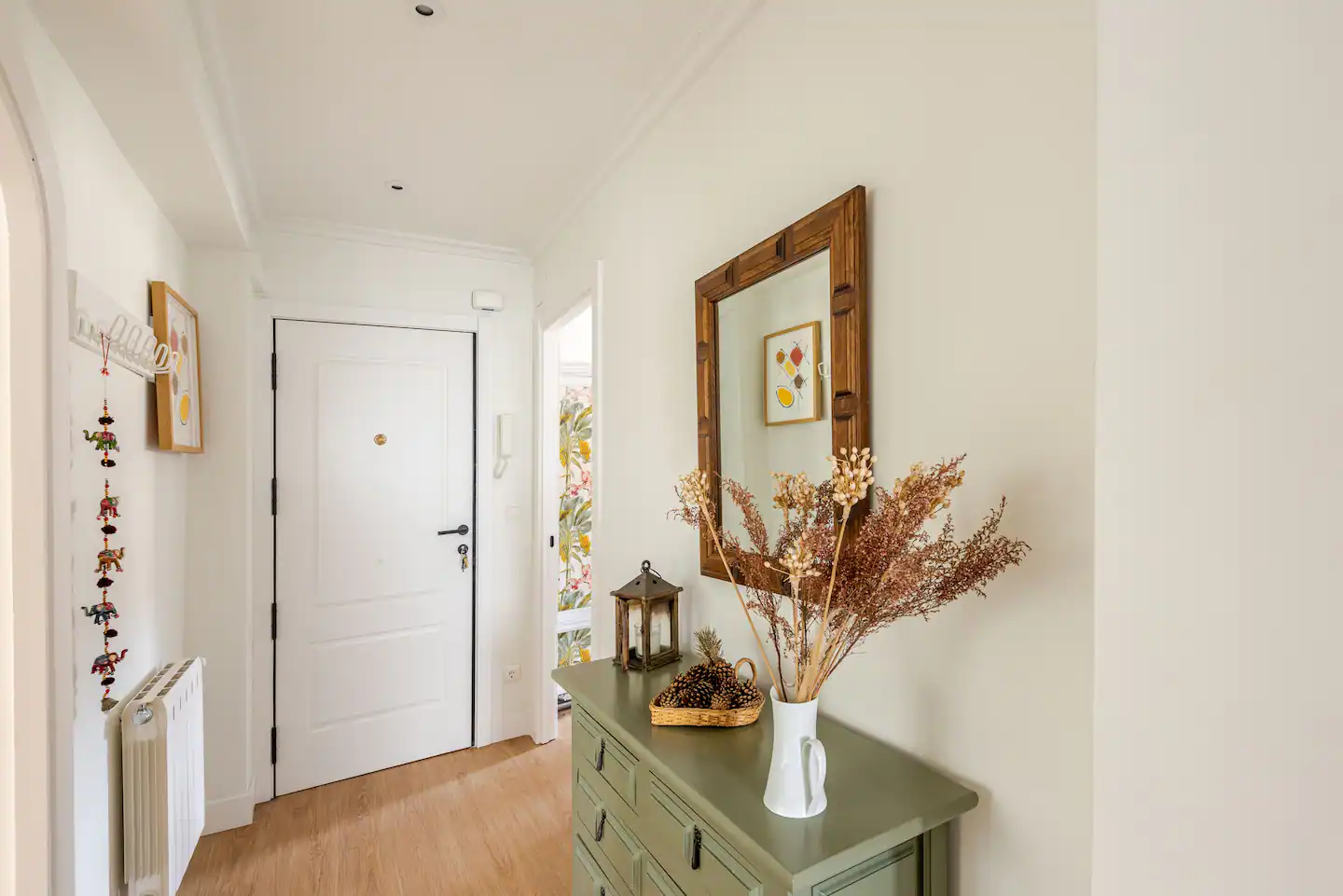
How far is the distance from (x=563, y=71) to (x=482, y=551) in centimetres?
223

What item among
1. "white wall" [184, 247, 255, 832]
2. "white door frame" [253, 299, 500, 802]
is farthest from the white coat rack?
"white door frame" [253, 299, 500, 802]

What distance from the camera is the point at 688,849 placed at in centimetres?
114

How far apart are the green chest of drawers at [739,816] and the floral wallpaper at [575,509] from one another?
2.35 m

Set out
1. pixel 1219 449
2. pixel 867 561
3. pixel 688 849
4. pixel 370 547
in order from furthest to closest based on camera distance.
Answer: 1. pixel 370 547
2. pixel 688 849
3. pixel 867 561
4. pixel 1219 449

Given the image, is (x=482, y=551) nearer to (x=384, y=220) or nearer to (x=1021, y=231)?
(x=384, y=220)

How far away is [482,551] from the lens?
329 cm

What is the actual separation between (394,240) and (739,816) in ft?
9.69

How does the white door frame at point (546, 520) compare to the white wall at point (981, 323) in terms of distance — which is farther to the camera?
the white door frame at point (546, 520)

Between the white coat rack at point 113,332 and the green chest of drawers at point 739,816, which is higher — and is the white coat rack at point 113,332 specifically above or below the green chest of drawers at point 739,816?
above

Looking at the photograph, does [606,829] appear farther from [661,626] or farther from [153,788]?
[153,788]

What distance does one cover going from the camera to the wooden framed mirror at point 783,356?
4.01ft

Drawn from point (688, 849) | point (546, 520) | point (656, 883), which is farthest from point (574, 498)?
point (688, 849)

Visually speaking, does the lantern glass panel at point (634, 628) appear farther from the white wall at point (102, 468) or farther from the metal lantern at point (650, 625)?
the white wall at point (102, 468)

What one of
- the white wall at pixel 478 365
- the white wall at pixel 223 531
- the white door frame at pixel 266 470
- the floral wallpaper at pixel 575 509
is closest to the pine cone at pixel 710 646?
the white wall at pixel 478 365
